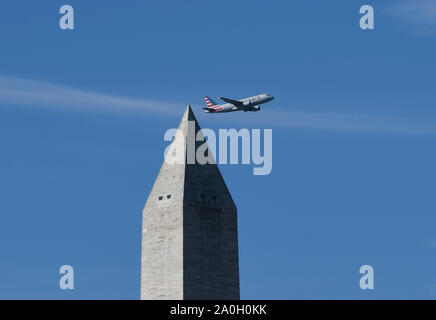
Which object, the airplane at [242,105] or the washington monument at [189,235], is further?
the airplane at [242,105]

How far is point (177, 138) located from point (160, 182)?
4.35 meters

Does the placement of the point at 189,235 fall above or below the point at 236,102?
below

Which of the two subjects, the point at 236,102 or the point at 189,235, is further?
the point at 236,102

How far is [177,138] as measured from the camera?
126 meters

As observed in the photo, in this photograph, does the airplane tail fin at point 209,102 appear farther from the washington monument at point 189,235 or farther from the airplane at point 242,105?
the washington monument at point 189,235

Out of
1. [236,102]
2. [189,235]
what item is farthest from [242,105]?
[189,235]

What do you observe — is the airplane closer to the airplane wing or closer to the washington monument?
the airplane wing

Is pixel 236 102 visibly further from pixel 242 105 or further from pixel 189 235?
pixel 189 235

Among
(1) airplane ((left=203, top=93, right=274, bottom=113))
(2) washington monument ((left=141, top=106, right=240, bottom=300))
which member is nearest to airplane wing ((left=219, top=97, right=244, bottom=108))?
(1) airplane ((left=203, top=93, right=274, bottom=113))

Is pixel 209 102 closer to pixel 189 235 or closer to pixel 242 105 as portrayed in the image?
pixel 242 105

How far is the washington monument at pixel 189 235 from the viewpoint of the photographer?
396ft

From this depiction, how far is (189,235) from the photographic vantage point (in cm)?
12112

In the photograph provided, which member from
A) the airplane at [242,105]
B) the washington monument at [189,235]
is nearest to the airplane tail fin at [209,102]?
the airplane at [242,105]
